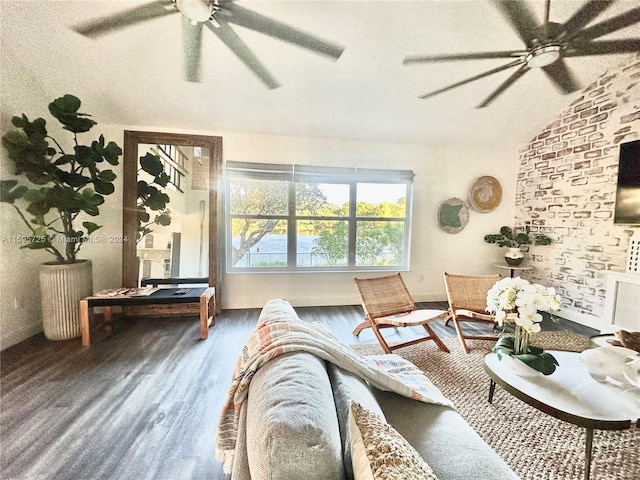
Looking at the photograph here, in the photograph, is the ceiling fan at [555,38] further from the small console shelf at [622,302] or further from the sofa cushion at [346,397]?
the sofa cushion at [346,397]

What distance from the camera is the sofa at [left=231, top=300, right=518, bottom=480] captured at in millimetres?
561

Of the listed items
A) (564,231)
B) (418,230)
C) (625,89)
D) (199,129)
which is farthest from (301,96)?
(564,231)

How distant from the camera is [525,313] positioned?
1472 mm

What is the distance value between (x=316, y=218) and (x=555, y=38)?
292 centimetres

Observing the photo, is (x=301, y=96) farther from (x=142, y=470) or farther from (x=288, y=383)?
(x=142, y=470)

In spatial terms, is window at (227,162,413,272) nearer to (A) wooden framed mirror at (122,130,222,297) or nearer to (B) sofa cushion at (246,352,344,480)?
(A) wooden framed mirror at (122,130,222,297)

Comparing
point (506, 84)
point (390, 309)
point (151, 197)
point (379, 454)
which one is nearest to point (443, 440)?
point (379, 454)

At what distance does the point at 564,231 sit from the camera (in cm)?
349

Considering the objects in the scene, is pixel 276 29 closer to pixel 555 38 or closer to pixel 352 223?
pixel 555 38

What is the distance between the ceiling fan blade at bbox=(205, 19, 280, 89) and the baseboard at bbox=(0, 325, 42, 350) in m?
3.14

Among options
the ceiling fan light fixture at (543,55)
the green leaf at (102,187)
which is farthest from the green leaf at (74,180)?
the ceiling fan light fixture at (543,55)

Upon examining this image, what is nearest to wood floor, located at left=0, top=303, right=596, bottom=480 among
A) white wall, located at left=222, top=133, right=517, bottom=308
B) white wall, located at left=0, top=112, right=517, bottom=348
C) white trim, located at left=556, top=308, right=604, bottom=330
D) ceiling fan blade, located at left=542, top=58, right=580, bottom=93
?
white wall, located at left=0, top=112, right=517, bottom=348

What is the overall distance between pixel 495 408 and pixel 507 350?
1.69 ft

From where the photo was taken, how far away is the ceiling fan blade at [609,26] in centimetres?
208
